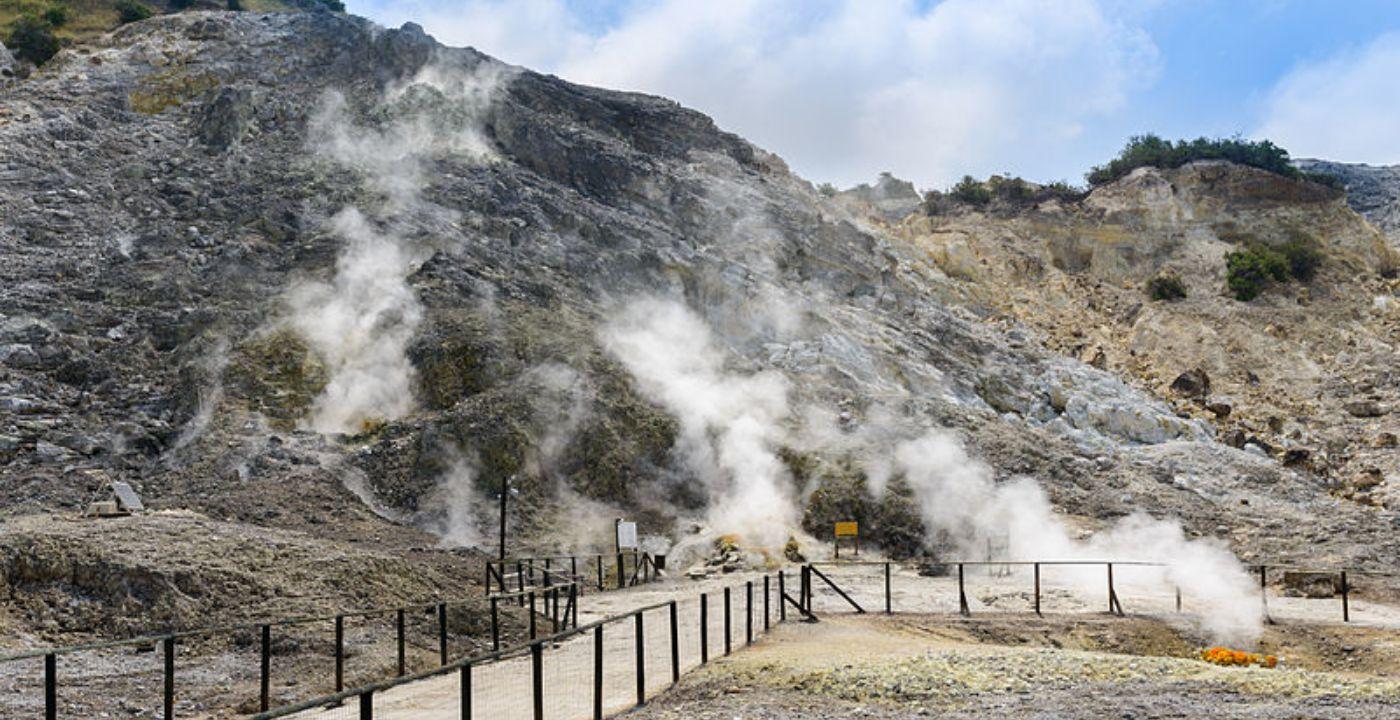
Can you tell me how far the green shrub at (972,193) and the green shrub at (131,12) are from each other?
155 ft

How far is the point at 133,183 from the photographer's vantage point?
1740 inches

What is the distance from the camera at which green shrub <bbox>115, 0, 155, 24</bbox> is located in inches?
2574

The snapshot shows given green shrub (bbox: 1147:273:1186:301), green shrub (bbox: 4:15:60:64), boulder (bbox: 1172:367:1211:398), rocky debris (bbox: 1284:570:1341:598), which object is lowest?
rocky debris (bbox: 1284:570:1341:598)

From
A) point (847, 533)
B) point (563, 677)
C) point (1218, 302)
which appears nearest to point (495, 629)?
point (563, 677)

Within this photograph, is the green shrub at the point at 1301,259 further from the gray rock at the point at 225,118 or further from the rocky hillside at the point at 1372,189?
the gray rock at the point at 225,118

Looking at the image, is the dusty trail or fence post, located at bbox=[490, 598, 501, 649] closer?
the dusty trail

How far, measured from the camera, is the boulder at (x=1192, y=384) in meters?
47.1

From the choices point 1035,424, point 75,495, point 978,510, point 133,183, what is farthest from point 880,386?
point 133,183

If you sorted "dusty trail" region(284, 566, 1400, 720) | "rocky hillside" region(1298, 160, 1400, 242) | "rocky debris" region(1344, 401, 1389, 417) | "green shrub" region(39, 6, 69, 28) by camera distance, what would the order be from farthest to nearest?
1. "rocky hillside" region(1298, 160, 1400, 242)
2. "green shrub" region(39, 6, 69, 28)
3. "rocky debris" region(1344, 401, 1389, 417)
4. "dusty trail" region(284, 566, 1400, 720)

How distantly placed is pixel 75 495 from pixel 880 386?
2504 centimetres

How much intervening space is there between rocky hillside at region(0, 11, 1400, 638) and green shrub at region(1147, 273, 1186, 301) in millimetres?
1078

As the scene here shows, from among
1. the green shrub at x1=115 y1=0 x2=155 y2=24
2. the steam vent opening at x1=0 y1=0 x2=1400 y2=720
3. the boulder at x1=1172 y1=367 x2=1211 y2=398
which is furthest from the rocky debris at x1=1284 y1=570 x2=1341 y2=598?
the green shrub at x1=115 y1=0 x2=155 y2=24

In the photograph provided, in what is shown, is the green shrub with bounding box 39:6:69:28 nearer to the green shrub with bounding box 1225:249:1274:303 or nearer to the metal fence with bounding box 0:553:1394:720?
the metal fence with bounding box 0:553:1394:720

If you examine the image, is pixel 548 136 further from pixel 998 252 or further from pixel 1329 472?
pixel 1329 472
